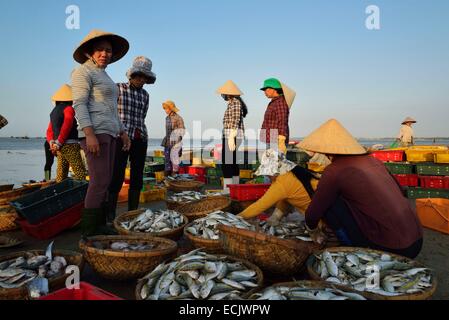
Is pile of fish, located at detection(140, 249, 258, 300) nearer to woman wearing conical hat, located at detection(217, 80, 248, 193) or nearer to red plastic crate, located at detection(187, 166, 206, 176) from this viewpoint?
woman wearing conical hat, located at detection(217, 80, 248, 193)

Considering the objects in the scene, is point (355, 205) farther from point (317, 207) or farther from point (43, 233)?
point (43, 233)

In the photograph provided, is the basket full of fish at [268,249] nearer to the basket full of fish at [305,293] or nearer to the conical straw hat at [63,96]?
the basket full of fish at [305,293]

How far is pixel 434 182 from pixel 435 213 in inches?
119

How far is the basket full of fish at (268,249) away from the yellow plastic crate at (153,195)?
4466 millimetres

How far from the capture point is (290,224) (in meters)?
4.02

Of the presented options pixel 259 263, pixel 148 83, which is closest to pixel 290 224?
pixel 259 263

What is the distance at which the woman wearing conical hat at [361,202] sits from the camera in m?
2.90

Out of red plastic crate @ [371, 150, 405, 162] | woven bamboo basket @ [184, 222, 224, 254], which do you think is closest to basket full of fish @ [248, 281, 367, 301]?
woven bamboo basket @ [184, 222, 224, 254]

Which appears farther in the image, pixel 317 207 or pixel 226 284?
pixel 317 207

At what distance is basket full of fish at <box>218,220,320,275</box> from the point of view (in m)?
2.75

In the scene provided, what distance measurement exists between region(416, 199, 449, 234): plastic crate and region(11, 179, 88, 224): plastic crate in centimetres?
552

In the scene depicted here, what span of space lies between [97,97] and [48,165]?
6301 mm

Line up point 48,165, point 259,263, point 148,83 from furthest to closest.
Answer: point 48,165, point 148,83, point 259,263

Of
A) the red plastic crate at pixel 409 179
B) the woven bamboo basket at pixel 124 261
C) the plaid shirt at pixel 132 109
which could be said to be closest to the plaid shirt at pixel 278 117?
the plaid shirt at pixel 132 109
